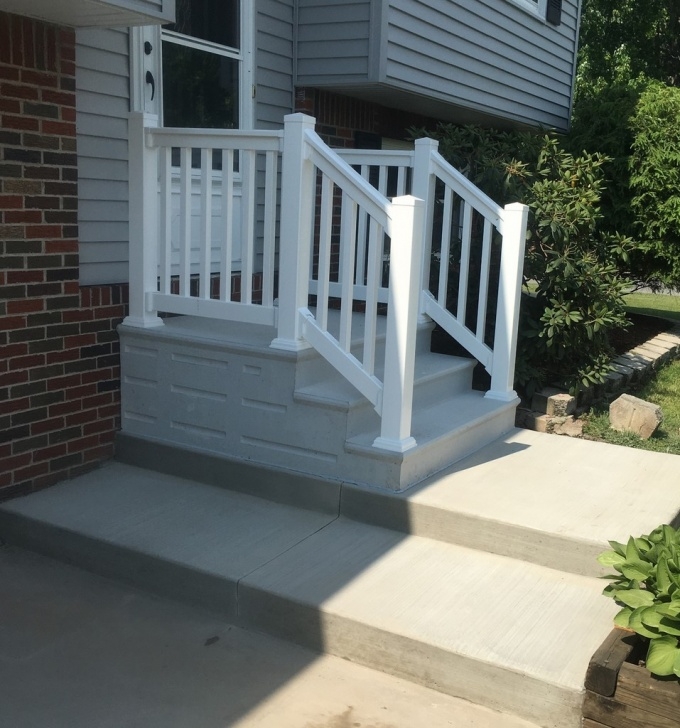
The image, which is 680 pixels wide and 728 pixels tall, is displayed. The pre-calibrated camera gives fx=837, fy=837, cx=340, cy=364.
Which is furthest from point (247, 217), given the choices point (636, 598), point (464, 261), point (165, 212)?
point (636, 598)

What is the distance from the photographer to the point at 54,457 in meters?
4.10

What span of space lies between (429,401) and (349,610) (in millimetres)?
1870

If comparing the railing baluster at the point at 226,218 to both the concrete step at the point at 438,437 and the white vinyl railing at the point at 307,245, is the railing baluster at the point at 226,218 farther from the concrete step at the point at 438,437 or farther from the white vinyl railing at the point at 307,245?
the concrete step at the point at 438,437

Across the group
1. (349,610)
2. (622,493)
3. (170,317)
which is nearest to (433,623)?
(349,610)

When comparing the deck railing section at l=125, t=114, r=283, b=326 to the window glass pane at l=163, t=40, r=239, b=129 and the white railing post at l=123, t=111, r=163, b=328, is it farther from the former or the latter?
the window glass pane at l=163, t=40, r=239, b=129

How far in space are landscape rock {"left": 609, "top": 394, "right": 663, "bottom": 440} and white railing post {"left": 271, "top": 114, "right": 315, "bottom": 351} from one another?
2.63 m

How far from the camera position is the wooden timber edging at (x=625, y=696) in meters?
2.39

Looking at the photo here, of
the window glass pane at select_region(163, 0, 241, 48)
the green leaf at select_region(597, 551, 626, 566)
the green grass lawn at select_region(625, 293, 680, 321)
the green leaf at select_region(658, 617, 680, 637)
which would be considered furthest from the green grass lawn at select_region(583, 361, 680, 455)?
the green grass lawn at select_region(625, 293, 680, 321)

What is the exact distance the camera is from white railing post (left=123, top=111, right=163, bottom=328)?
13.7 ft

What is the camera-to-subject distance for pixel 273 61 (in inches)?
209

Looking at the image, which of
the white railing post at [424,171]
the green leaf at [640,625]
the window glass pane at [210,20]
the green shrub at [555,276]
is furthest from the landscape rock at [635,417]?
the window glass pane at [210,20]

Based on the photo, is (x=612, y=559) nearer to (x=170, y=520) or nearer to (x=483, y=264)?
(x=170, y=520)

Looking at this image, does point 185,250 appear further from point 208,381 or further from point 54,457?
point 54,457

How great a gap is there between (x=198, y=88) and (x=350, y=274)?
1.78 metres
